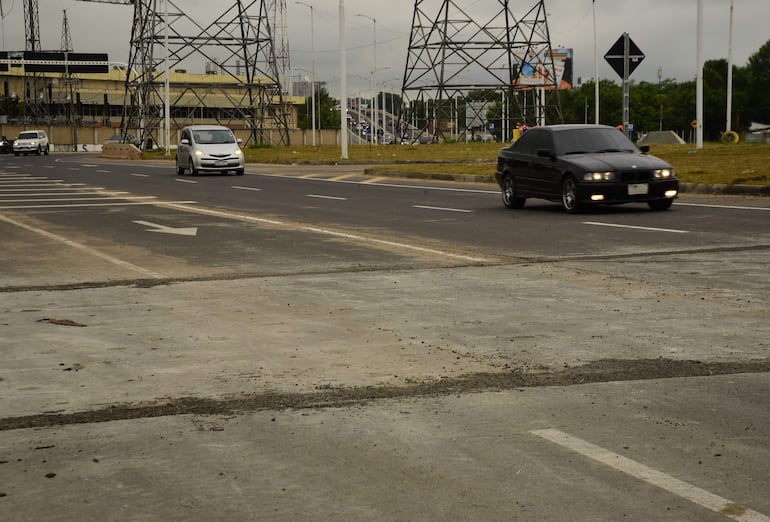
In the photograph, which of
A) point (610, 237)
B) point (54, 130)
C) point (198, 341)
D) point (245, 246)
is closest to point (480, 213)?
point (610, 237)

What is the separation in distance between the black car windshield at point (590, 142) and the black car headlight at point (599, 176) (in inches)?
43.7

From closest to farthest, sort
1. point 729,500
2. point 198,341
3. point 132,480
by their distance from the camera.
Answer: point 729,500 → point 132,480 → point 198,341

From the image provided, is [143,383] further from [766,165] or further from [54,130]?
[54,130]

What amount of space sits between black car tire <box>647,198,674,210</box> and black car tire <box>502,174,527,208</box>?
2.42 metres

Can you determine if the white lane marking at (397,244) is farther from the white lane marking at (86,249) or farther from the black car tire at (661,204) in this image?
the black car tire at (661,204)

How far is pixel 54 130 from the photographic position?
12694cm

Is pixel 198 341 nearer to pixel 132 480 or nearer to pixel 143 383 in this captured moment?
pixel 143 383

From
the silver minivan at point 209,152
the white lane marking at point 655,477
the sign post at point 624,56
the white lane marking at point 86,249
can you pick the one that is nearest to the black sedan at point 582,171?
the sign post at point 624,56

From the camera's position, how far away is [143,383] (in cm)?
648

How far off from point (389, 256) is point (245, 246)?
223cm

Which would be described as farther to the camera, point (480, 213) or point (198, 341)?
point (480, 213)

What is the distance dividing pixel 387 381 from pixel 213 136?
36098 millimetres

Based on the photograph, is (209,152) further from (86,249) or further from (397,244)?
(397,244)

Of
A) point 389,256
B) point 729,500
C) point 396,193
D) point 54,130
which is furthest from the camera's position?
point 54,130
